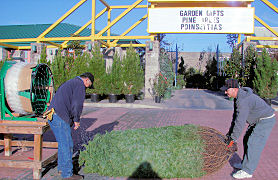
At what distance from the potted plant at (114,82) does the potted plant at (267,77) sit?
7.61m

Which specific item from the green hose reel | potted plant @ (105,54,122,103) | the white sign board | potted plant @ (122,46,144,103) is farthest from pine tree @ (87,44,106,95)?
the green hose reel

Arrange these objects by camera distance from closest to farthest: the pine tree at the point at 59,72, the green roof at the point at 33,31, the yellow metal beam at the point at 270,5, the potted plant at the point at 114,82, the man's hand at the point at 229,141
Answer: the man's hand at the point at 229,141 → the pine tree at the point at 59,72 → the potted plant at the point at 114,82 → the yellow metal beam at the point at 270,5 → the green roof at the point at 33,31

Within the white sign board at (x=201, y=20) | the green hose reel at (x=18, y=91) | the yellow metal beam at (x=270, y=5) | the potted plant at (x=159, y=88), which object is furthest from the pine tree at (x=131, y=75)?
the green hose reel at (x=18, y=91)

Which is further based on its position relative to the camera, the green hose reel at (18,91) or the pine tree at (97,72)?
the pine tree at (97,72)

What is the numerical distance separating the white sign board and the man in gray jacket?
12.9 meters

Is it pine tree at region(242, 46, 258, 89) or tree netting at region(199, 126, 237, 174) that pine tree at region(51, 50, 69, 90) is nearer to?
pine tree at region(242, 46, 258, 89)

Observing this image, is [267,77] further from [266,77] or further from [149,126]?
[149,126]

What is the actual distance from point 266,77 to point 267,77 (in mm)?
76

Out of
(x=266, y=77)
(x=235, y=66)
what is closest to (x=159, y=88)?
(x=235, y=66)

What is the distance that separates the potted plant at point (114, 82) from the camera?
14.8 meters

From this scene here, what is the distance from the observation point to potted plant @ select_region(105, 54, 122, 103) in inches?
582

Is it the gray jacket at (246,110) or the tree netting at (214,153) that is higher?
the gray jacket at (246,110)

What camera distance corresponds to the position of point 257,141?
4148mm

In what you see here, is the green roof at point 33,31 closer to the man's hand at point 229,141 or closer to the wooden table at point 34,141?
the wooden table at point 34,141
